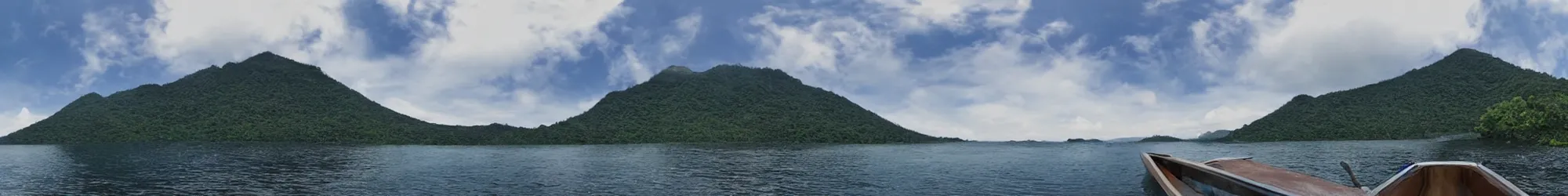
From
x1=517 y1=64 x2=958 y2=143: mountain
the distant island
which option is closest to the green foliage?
the distant island

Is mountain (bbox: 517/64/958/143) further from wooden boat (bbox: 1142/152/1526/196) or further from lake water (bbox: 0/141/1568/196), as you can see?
wooden boat (bbox: 1142/152/1526/196)

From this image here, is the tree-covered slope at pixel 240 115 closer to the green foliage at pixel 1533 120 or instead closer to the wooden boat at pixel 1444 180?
the wooden boat at pixel 1444 180

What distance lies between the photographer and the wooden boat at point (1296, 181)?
55.2ft

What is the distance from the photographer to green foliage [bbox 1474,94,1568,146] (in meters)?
67.8

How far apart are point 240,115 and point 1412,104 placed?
234 m

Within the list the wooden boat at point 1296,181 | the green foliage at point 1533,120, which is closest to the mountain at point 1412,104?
the green foliage at point 1533,120

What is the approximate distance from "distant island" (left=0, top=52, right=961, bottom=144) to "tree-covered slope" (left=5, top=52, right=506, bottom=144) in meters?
0.27

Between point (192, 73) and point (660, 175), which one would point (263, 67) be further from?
point (660, 175)

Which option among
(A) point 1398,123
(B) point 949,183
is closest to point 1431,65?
(A) point 1398,123

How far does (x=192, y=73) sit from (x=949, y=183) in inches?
8060

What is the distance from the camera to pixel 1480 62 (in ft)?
520

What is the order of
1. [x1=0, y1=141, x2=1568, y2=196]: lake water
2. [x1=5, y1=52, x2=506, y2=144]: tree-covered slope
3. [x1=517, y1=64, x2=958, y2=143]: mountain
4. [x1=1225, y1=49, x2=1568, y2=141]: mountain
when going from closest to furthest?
[x1=0, y1=141, x2=1568, y2=196]: lake water, [x1=1225, y1=49, x2=1568, y2=141]: mountain, [x1=5, y1=52, x2=506, y2=144]: tree-covered slope, [x1=517, y1=64, x2=958, y2=143]: mountain

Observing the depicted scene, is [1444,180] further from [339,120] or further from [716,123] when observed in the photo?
[339,120]

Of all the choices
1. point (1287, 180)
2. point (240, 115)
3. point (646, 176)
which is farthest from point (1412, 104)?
point (240, 115)
